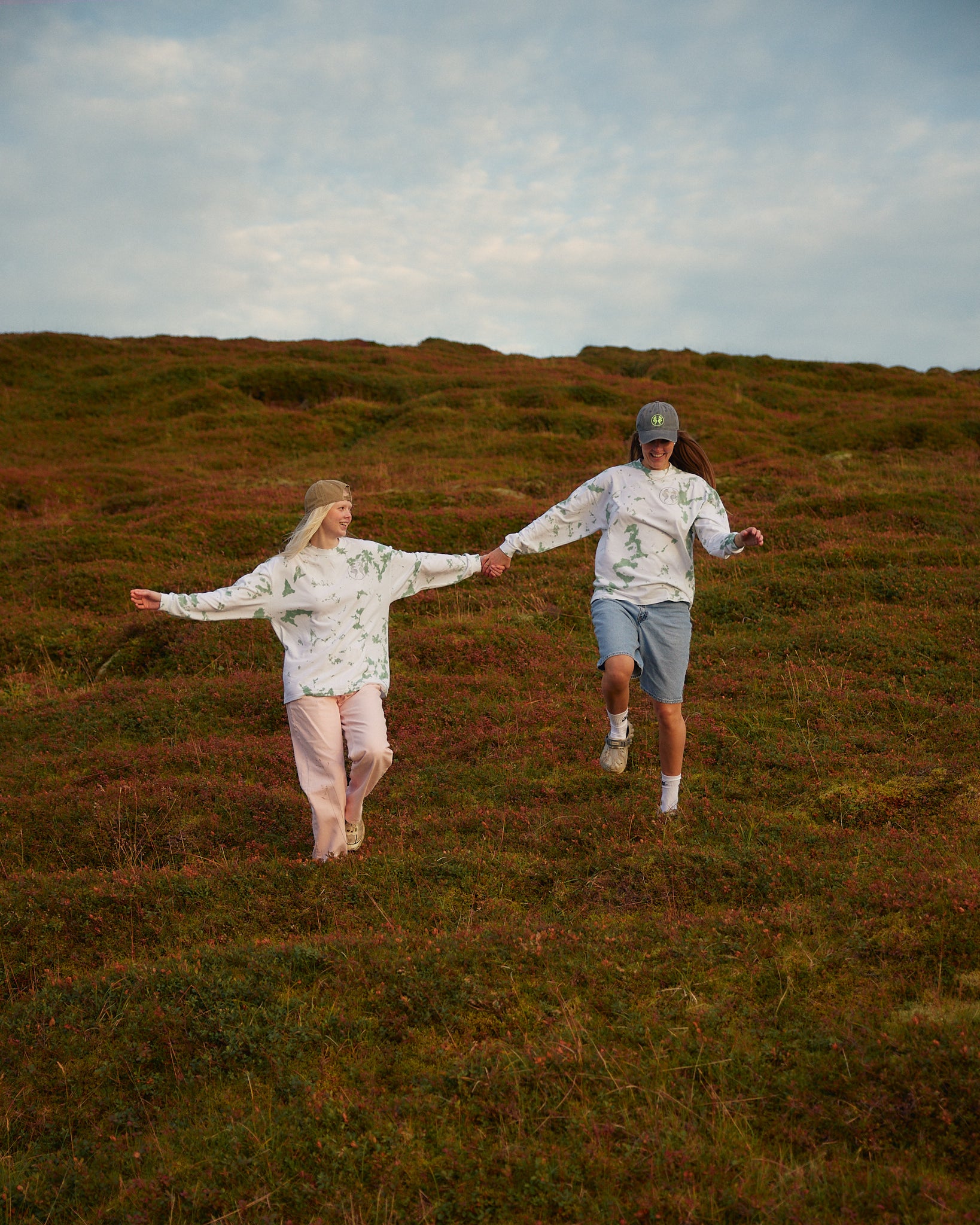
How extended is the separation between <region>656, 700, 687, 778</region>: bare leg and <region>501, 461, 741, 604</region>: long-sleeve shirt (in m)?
0.90

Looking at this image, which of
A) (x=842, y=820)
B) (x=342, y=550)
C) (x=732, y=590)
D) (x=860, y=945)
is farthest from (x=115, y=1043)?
(x=732, y=590)

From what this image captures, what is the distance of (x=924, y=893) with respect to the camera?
251 inches

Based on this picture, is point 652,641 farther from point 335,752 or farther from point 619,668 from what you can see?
point 335,752

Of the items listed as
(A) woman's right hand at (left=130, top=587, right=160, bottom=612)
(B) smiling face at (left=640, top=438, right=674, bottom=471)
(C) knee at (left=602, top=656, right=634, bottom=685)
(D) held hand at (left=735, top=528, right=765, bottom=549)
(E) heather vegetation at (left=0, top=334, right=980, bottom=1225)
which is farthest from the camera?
(B) smiling face at (left=640, top=438, right=674, bottom=471)

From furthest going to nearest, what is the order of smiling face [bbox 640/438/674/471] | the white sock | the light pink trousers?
smiling face [bbox 640/438/674/471] → the white sock → the light pink trousers

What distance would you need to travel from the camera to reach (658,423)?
816 cm

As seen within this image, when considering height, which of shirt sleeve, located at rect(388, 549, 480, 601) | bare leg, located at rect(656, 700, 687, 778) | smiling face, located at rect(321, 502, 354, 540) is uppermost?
smiling face, located at rect(321, 502, 354, 540)

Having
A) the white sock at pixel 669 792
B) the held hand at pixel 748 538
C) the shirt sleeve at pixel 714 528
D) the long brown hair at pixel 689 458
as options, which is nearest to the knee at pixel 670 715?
the white sock at pixel 669 792

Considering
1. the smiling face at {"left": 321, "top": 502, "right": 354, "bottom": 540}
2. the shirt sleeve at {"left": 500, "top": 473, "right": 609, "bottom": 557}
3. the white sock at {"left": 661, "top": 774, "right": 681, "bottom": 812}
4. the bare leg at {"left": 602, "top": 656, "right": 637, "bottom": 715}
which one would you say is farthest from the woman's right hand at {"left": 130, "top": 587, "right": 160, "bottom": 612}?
the white sock at {"left": 661, "top": 774, "right": 681, "bottom": 812}

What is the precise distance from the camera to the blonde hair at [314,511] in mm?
7590

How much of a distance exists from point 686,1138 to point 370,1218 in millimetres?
1505

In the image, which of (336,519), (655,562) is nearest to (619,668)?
(655,562)

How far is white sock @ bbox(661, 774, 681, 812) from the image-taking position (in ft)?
26.8

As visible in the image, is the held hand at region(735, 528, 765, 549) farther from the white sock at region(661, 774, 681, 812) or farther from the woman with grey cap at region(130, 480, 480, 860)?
the woman with grey cap at region(130, 480, 480, 860)
